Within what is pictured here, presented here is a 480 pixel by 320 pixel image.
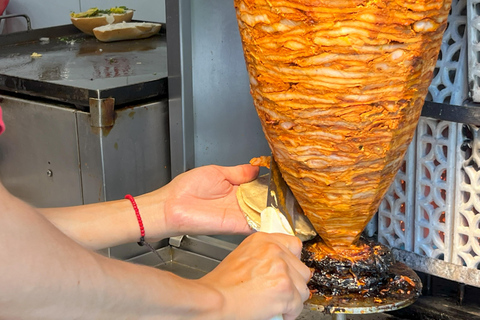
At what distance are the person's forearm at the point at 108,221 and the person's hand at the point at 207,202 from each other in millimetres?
33

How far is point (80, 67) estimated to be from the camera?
226 centimetres

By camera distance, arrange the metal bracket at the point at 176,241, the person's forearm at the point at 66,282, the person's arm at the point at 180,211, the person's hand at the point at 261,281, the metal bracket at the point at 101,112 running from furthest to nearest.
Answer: the metal bracket at the point at 176,241
the metal bracket at the point at 101,112
the person's arm at the point at 180,211
the person's hand at the point at 261,281
the person's forearm at the point at 66,282

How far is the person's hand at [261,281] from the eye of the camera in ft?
3.60

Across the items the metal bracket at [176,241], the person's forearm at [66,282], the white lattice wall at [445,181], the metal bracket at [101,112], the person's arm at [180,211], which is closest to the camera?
the person's forearm at [66,282]

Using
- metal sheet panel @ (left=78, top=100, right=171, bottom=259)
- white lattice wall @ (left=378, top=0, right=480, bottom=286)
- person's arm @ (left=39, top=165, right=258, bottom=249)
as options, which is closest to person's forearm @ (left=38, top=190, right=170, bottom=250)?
person's arm @ (left=39, top=165, right=258, bottom=249)

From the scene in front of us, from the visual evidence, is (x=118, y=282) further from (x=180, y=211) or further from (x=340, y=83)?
(x=180, y=211)

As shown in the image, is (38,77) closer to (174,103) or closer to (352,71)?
(174,103)

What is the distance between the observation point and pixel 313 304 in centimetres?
133

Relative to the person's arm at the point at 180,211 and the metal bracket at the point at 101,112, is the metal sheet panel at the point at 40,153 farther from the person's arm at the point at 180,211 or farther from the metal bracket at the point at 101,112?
the person's arm at the point at 180,211

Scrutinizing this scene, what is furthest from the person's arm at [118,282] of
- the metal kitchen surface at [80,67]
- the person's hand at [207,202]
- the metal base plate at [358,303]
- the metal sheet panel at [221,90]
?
the metal kitchen surface at [80,67]

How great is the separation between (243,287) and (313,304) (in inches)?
10.4

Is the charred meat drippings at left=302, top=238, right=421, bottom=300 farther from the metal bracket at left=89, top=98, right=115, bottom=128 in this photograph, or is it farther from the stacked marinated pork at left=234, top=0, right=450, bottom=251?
the metal bracket at left=89, top=98, right=115, bottom=128

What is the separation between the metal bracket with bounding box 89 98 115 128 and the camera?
1879 mm

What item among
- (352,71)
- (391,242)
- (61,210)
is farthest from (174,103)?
(352,71)
